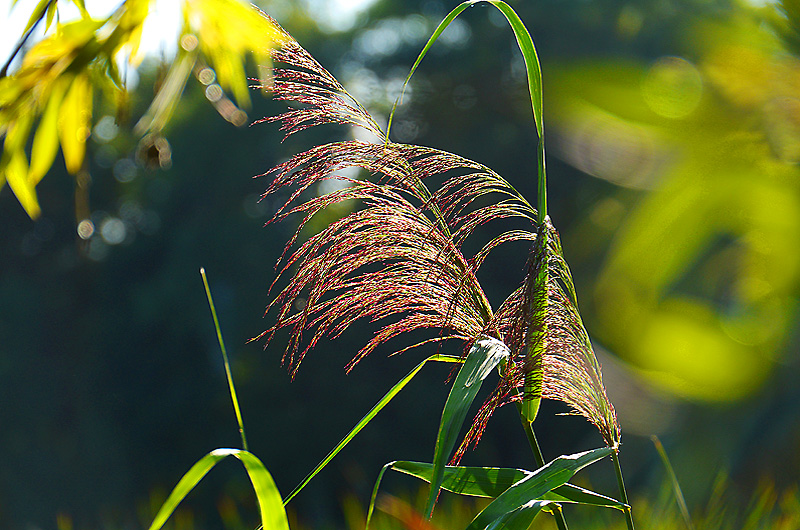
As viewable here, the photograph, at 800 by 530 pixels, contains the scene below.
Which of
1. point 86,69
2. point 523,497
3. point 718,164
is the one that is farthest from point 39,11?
point 718,164

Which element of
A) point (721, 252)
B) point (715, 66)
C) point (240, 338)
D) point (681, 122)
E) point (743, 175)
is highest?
point (715, 66)

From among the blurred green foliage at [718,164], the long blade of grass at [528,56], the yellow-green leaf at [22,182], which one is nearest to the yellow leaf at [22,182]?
the yellow-green leaf at [22,182]

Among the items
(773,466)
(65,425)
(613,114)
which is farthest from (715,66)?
(65,425)

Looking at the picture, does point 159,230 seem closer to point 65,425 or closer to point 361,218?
point 65,425

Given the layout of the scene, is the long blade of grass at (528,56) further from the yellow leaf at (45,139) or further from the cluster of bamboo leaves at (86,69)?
the yellow leaf at (45,139)

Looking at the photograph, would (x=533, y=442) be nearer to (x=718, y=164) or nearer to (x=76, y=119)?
(x=76, y=119)

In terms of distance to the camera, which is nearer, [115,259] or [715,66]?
[715,66]
